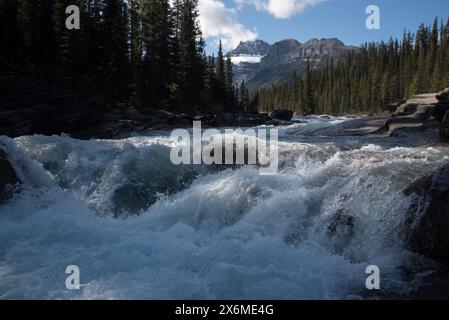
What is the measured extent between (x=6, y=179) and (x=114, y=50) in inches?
1391

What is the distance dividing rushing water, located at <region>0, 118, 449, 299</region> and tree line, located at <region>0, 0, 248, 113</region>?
95.1 ft

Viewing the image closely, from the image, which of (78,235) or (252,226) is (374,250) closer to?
(252,226)

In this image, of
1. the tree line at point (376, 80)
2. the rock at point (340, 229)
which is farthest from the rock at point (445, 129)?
the tree line at point (376, 80)

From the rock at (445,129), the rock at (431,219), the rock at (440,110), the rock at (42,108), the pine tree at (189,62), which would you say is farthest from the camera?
the pine tree at (189,62)

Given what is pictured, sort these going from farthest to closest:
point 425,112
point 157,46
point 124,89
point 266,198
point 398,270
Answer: point 157,46
point 124,89
point 425,112
point 266,198
point 398,270

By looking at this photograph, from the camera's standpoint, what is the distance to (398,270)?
21.2ft

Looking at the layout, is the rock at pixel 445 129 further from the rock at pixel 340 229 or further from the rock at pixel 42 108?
the rock at pixel 42 108

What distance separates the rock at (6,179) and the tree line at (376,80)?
77020mm

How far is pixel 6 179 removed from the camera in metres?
9.90

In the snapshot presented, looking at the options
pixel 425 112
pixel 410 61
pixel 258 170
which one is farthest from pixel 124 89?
pixel 410 61

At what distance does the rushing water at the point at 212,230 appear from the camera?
19.9ft

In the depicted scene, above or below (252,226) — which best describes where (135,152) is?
above

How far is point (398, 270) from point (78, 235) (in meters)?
6.64
